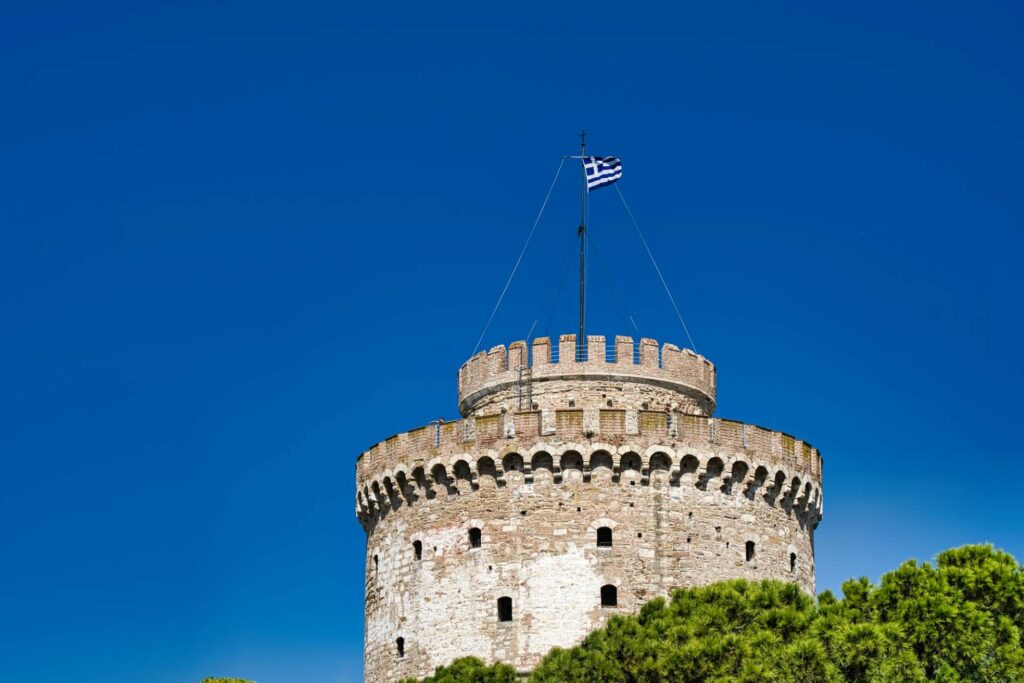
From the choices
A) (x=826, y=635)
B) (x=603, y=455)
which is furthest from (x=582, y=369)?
(x=826, y=635)

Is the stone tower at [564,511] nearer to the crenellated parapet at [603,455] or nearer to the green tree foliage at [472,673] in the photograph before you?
the crenellated parapet at [603,455]

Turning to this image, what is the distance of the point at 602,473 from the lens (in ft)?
143

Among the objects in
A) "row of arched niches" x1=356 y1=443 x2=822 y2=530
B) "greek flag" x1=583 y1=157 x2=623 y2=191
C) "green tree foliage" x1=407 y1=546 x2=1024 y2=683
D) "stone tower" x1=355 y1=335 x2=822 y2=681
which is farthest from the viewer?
"greek flag" x1=583 y1=157 x2=623 y2=191

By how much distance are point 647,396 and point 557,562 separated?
5727 millimetres

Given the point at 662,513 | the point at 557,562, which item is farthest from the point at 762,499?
the point at 557,562

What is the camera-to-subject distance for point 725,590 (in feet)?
129

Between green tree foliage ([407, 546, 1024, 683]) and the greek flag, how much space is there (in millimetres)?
13019

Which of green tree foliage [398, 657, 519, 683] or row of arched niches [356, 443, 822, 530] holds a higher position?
row of arched niches [356, 443, 822, 530]

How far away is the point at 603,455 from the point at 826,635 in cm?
942

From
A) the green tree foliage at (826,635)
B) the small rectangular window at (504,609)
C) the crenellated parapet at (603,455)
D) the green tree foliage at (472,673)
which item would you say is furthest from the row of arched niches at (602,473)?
the green tree foliage at (472,673)

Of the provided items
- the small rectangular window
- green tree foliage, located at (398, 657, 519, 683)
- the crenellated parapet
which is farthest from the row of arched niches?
green tree foliage, located at (398, 657, 519, 683)

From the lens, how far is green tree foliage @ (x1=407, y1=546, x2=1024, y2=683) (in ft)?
115

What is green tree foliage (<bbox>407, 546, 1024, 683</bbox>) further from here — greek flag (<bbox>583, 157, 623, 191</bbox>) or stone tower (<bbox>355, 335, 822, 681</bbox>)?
greek flag (<bbox>583, 157, 623, 191</bbox>)

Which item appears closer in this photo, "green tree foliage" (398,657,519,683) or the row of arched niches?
"green tree foliage" (398,657,519,683)
